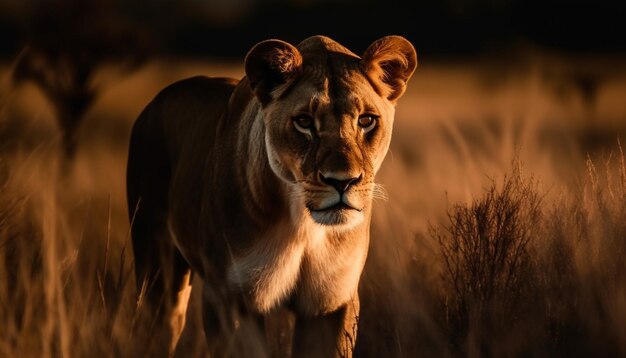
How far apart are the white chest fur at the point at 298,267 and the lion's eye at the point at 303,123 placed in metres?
0.44

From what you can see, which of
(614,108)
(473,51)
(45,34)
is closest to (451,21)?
(473,51)

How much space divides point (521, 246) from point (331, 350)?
0.96 metres

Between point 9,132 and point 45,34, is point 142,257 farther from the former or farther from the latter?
point 45,34

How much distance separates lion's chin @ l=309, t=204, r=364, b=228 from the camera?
4.09 metres

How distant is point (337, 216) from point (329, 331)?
0.80 metres

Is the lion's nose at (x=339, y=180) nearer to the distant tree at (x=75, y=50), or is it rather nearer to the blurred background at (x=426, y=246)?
the blurred background at (x=426, y=246)

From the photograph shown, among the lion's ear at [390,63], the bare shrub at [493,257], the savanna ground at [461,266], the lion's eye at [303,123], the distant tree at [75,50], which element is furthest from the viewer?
the distant tree at [75,50]

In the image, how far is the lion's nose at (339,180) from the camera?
13.1 ft

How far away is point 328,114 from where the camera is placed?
13.8 ft

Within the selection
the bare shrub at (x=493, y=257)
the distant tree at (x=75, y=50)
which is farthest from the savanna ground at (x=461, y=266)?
the distant tree at (x=75, y=50)

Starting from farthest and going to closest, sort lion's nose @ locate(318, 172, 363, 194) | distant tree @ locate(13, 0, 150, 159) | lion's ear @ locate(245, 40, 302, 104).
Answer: distant tree @ locate(13, 0, 150, 159), lion's ear @ locate(245, 40, 302, 104), lion's nose @ locate(318, 172, 363, 194)

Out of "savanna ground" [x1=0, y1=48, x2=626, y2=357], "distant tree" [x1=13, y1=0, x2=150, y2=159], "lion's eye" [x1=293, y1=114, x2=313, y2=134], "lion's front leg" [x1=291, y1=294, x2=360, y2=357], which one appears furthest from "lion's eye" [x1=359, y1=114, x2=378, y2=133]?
"distant tree" [x1=13, y1=0, x2=150, y2=159]

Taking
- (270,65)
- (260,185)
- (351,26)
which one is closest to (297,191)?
(260,185)

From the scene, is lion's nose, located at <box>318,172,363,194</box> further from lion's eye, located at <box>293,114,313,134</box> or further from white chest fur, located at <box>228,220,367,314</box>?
white chest fur, located at <box>228,220,367,314</box>
